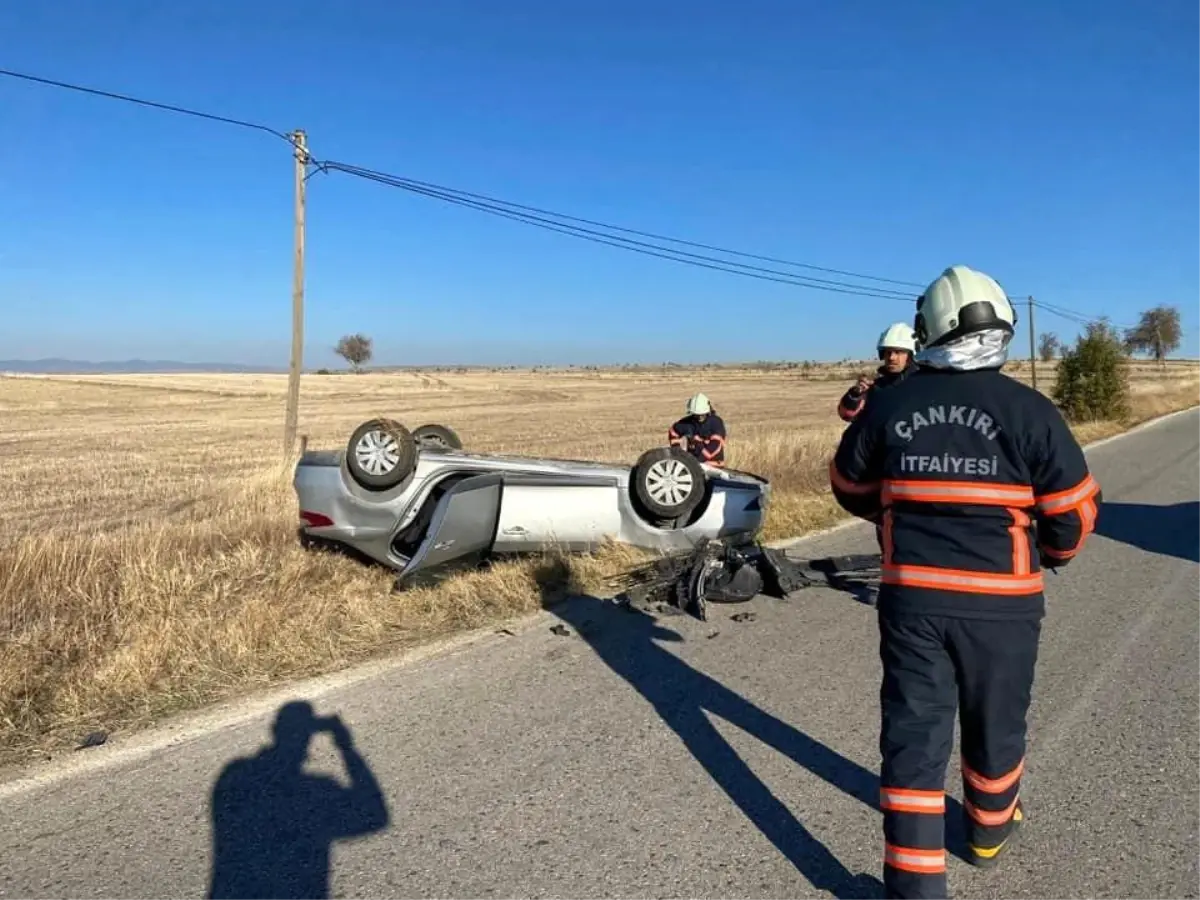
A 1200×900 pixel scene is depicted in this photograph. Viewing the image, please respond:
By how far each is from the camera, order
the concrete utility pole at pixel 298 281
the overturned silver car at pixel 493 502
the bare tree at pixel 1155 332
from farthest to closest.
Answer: the bare tree at pixel 1155 332 < the concrete utility pole at pixel 298 281 < the overturned silver car at pixel 493 502

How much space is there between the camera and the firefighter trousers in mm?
2391

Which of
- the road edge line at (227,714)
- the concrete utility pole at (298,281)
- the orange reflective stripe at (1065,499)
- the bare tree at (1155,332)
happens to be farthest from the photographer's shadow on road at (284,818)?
the bare tree at (1155,332)

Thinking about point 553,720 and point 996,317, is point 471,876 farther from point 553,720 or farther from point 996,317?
point 996,317

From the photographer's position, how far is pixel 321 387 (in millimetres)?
56156

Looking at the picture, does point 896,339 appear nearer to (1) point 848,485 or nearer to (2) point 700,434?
(2) point 700,434

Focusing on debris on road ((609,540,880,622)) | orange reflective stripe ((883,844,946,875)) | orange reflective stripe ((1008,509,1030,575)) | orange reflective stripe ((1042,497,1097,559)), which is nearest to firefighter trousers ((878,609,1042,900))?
orange reflective stripe ((883,844,946,875))

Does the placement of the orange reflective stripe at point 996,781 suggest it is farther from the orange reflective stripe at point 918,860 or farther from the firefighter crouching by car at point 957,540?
the orange reflective stripe at point 918,860

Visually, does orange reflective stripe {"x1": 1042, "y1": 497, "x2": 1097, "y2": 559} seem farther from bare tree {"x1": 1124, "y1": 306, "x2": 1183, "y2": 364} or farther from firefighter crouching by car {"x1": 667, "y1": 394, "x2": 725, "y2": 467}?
bare tree {"x1": 1124, "y1": 306, "x2": 1183, "y2": 364}

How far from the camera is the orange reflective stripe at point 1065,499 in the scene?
7.89ft

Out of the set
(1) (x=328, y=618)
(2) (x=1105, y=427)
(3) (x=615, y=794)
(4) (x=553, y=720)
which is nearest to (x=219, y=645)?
(1) (x=328, y=618)

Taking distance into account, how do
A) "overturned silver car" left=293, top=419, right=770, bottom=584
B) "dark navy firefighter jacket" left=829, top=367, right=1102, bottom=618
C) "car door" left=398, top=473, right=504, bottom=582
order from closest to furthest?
"dark navy firefighter jacket" left=829, top=367, right=1102, bottom=618 < "car door" left=398, top=473, right=504, bottom=582 < "overturned silver car" left=293, top=419, right=770, bottom=584

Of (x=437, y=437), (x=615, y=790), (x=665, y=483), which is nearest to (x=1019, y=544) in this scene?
(x=615, y=790)

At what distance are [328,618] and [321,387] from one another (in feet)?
176

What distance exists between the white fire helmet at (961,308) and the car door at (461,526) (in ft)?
11.8
